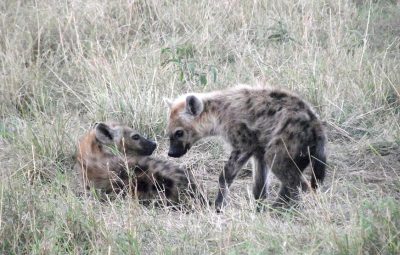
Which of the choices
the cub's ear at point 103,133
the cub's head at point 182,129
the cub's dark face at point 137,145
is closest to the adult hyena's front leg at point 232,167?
the cub's head at point 182,129

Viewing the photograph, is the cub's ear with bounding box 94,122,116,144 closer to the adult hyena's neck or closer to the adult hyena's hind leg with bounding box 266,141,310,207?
the adult hyena's neck

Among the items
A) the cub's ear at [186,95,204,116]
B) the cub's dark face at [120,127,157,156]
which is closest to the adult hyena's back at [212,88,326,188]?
the cub's ear at [186,95,204,116]

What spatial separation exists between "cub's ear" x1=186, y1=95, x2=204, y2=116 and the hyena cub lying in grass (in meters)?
0.42

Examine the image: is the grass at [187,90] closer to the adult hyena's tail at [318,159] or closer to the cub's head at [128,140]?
the adult hyena's tail at [318,159]

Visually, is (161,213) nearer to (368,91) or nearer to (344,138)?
(344,138)

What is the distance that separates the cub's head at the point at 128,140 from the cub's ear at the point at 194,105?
44 cm

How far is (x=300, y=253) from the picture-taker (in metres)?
4.23

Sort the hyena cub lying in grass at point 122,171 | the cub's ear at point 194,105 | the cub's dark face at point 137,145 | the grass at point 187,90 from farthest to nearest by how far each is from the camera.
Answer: the cub's dark face at point 137,145
the cub's ear at point 194,105
the hyena cub lying in grass at point 122,171
the grass at point 187,90

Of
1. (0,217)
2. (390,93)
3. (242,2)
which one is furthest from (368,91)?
(0,217)

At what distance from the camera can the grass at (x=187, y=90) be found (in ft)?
15.0

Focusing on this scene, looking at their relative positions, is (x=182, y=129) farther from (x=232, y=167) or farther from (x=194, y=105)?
(x=232, y=167)

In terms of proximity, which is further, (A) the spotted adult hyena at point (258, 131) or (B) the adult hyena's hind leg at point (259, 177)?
(B) the adult hyena's hind leg at point (259, 177)

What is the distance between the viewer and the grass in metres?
4.57

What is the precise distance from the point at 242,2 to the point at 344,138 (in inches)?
96.7
